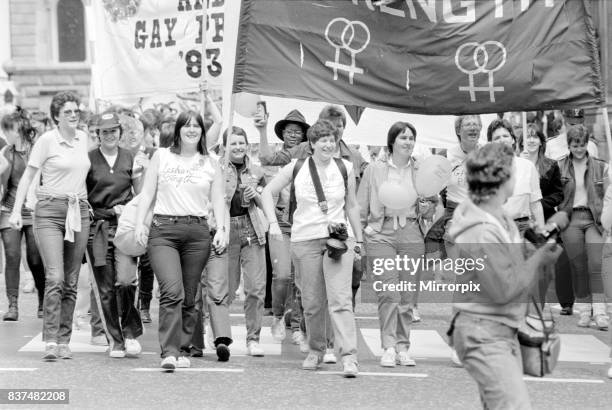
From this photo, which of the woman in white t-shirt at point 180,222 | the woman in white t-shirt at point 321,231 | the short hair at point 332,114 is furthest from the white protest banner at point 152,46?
the woman in white t-shirt at point 321,231

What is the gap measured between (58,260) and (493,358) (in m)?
4.61

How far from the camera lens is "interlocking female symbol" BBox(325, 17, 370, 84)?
9.05 m

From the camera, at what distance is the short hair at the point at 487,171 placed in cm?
589

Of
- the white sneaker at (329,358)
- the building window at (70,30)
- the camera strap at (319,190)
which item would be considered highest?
the building window at (70,30)

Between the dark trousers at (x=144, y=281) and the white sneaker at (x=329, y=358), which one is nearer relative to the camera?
the white sneaker at (x=329, y=358)

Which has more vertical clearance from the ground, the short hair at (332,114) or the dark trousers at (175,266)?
the short hair at (332,114)

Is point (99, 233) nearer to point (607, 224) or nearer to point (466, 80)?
point (466, 80)

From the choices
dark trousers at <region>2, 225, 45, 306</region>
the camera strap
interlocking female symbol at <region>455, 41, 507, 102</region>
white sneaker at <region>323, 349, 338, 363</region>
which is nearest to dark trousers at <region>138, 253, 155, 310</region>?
dark trousers at <region>2, 225, 45, 306</region>

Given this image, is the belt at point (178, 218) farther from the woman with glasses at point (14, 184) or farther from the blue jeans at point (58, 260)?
the woman with glasses at point (14, 184)

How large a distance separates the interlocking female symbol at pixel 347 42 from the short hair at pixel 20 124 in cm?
425

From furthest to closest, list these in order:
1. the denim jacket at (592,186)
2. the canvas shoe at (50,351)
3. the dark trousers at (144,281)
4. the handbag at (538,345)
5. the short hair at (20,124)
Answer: the short hair at (20,124) < the denim jacket at (592,186) < the dark trousers at (144,281) < the canvas shoe at (50,351) < the handbag at (538,345)

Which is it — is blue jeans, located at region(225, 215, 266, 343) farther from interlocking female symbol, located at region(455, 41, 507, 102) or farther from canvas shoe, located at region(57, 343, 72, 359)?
interlocking female symbol, located at region(455, 41, 507, 102)

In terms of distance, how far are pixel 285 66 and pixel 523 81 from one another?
1.63 m

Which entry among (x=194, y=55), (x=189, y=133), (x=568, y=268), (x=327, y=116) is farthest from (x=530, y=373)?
(x=194, y=55)
